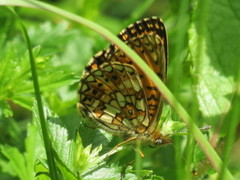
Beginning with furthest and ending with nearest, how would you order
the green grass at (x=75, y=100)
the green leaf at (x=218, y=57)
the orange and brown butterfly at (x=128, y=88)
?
the green leaf at (x=218, y=57), the orange and brown butterfly at (x=128, y=88), the green grass at (x=75, y=100)

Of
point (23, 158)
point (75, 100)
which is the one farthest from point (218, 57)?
point (23, 158)

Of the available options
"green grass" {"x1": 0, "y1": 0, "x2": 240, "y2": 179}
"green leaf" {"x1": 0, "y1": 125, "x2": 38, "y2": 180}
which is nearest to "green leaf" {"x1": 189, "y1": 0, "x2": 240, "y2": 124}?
"green grass" {"x1": 0, "y1": 0, "x2": 240, "y2": 179}

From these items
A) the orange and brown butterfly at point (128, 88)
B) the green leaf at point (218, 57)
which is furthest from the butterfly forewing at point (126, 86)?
the green leaf at point (218, 57)

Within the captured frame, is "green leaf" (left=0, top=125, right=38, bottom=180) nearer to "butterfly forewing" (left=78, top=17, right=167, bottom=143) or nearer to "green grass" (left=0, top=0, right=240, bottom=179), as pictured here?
"green grass" (left=0, top=0, right=240, bottom=179)

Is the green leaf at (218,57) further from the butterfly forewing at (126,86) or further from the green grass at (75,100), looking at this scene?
the butterfly forewing at (126,86)

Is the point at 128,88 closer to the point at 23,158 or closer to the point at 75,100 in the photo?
the point at 75,100

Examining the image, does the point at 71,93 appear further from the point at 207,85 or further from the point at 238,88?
the point at 238,88

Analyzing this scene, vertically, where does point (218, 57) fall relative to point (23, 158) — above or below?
above

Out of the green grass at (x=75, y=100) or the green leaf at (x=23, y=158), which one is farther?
the green leaf at (x=23, y=158)
